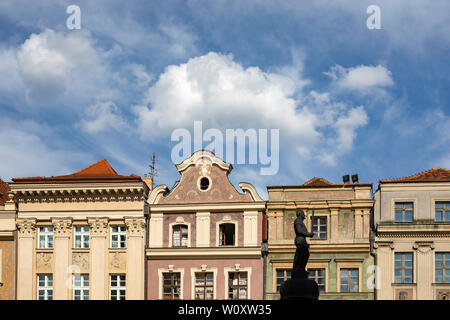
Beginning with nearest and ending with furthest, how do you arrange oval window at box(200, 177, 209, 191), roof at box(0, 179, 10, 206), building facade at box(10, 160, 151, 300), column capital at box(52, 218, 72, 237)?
building facade at box(10, 160, 151, 300), column capital at box(52, 218, 72, 237), oval window at box(200, 177, 209, 191), roof at box(0, 179, 10, 206)

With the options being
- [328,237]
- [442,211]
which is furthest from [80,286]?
[442,211]

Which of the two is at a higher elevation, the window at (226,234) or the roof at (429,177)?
the roof at (429,177)

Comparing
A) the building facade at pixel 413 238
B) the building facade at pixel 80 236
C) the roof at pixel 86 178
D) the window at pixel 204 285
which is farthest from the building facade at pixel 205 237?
the building facade at pixel 413 238

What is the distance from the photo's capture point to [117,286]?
39062mm

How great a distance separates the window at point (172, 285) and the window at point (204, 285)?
939 millimetres

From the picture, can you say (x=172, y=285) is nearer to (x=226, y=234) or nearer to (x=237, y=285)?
(x=237, y=285)

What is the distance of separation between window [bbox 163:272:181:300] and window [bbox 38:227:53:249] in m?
6.41

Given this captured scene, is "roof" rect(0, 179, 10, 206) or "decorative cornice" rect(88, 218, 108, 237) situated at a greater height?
"roof" rect(0, 179, 10, 206)

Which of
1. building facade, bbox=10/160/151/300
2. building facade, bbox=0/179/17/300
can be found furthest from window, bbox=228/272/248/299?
building facade, bbox=0/179/17/300

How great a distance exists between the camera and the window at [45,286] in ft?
129

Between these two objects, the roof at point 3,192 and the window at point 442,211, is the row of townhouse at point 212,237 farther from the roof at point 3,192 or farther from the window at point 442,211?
the roof at point 3,192

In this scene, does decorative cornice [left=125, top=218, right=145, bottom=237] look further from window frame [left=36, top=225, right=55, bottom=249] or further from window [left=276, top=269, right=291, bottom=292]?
window [left=276, top=269, right=291, bottom=292]

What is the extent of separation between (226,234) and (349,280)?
6716 mm

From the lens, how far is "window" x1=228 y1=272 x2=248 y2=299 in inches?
1511
